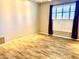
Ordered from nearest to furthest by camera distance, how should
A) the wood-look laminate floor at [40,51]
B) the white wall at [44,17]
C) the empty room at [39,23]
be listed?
the wood-look laminate floor at [40,51] → the empty room at [39,23] → the white wall at [44,17]

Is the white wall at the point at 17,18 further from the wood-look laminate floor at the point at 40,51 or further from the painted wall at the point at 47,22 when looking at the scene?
the wood-look laminate floor at the point at 40,51

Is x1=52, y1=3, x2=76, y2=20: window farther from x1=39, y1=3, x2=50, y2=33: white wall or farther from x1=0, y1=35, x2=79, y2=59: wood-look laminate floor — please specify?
x1=0, y1=35, x2=79, y2=59: wood-look laminate floor

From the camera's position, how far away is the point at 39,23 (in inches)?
239

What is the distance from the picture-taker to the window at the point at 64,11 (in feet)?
15.1

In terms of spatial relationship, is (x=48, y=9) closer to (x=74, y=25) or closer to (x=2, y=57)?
(x=74, y=25)

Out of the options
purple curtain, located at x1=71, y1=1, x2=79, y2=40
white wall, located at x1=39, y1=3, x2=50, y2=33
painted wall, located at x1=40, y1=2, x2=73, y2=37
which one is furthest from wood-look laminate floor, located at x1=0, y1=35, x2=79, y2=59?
white wall, located at x1=39, y1=3, x2=50, y2=33

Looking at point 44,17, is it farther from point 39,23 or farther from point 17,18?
point 17,18

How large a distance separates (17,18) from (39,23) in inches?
73.3

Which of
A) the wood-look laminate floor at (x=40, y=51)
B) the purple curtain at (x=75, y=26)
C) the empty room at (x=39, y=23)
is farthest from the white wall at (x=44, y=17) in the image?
the wood-look laminate floor at (x=40, y=51)

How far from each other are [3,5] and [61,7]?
2948mm

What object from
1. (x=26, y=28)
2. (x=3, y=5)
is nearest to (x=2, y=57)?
(x=3, y=5)

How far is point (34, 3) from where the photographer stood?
5520 mm

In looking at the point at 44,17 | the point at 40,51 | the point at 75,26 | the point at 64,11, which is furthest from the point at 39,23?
the point at 40,51

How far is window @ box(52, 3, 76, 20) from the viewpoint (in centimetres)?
462
